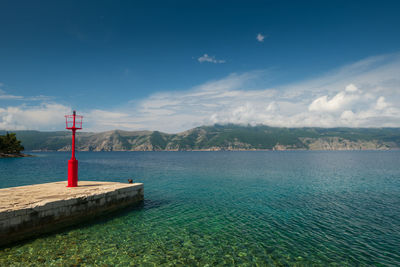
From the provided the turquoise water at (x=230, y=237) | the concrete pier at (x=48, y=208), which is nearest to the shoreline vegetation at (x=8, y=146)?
the concrete pier at (x=48, y=208)

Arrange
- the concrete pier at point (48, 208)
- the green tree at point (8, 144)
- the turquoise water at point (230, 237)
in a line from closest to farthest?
the turquoise water at point (230, 237) < the concrete pier at point (48, 208) < the green tree at point (8, 144)

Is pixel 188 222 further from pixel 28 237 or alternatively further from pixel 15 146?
pixel 15 146

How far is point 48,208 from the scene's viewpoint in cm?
1490

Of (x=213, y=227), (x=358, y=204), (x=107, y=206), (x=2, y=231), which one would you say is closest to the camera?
(x=2, y=231)

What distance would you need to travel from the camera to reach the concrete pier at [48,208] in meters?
13.0

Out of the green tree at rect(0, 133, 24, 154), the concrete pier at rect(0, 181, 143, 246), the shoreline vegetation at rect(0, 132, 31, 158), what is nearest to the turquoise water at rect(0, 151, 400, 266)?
the concrete pier at rect(0, 181, 143, 246)

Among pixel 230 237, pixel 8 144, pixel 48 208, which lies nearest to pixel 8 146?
pixel 8 144

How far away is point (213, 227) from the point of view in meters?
16.5

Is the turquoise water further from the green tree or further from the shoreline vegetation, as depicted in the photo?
the green tree

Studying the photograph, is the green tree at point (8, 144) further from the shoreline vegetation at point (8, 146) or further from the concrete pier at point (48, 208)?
the concrete pier at point (48, 208)

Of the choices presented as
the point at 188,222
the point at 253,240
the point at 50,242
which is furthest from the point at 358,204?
the point at 50,242

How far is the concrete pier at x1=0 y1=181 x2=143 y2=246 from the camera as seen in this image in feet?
42.5

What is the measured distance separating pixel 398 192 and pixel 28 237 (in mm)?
44343

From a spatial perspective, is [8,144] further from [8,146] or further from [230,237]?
[230,237]
